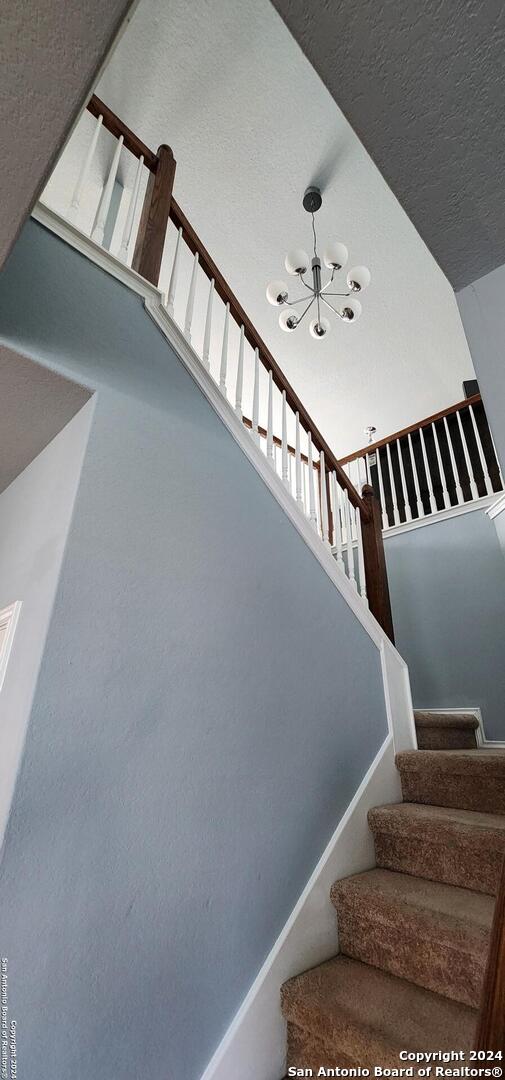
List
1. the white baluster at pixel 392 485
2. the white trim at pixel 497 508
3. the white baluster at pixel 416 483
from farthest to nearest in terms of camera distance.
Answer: the white baluster at pixel 392 485
the white baluster at pixel 416 483
the white trim at pixel 497 508

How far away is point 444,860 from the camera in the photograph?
1.50 m

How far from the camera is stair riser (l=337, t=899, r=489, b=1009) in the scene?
1142 mm

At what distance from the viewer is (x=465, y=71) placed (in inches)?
26.3

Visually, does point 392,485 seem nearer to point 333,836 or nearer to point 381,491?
point 381,491

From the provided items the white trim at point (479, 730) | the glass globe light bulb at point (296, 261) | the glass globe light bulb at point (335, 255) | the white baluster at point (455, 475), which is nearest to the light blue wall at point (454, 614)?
the white trim at point (479, 730)

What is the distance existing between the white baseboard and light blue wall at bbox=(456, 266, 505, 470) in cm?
146

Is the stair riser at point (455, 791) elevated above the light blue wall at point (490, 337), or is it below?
below

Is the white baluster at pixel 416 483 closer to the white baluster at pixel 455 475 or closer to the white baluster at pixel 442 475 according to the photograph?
the white baluster at pixel 442 475

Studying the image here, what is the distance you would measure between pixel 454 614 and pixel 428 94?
3139 millimetres

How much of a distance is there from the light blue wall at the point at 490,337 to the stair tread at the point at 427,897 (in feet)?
4.05

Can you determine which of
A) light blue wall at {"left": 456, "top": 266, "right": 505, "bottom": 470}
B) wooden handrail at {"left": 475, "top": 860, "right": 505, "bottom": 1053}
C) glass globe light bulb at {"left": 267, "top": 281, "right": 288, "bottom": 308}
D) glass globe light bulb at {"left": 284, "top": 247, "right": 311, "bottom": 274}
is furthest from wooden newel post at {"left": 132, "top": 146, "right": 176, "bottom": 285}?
wooden handrail at {"left": 475, "top": 860, "right": 505, "bottom": 1053}

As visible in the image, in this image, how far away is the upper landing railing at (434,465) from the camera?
3.54 metres

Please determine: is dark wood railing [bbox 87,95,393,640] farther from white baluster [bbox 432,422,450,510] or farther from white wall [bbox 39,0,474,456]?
white baluster [bbox 432,422,450,510]

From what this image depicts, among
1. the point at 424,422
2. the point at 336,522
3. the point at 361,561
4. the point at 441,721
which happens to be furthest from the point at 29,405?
the point at 424,422
